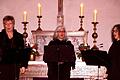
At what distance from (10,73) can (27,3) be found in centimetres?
281

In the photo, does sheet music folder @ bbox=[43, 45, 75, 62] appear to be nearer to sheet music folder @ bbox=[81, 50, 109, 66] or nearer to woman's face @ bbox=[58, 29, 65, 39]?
sheet music folder @ bbox=[81, 50, 109, 66]

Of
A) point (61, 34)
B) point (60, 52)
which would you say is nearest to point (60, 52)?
point (60, 52)

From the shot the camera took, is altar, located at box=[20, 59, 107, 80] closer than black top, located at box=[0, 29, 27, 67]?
No

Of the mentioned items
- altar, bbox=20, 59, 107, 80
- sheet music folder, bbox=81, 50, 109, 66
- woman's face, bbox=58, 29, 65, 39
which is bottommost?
altar, bbox=20, 59, 107, 80

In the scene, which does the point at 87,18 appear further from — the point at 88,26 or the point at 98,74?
the point at 98,74

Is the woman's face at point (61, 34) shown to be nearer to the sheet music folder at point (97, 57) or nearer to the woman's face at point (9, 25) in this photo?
the sheet music folder at point (97, 57)

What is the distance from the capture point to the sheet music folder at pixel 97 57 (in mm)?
5594

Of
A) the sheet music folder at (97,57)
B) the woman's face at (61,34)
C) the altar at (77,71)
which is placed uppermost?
the woman's face at (61,34)

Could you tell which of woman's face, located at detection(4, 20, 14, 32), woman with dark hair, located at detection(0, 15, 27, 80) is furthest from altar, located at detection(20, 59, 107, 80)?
woman's face, located at detection(4, 20, 14, 32)

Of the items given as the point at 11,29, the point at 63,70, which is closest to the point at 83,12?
the point at 63,70

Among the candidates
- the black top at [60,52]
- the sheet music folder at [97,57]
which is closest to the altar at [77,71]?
the black top at [60,52]

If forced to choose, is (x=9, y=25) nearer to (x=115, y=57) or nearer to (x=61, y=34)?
(x=61, y=34)

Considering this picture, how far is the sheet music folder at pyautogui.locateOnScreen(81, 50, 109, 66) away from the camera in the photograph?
18.4ft

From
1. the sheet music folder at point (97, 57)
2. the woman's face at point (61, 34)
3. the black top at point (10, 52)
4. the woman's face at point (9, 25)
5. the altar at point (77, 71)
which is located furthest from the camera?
the altar at point (77, 71)
